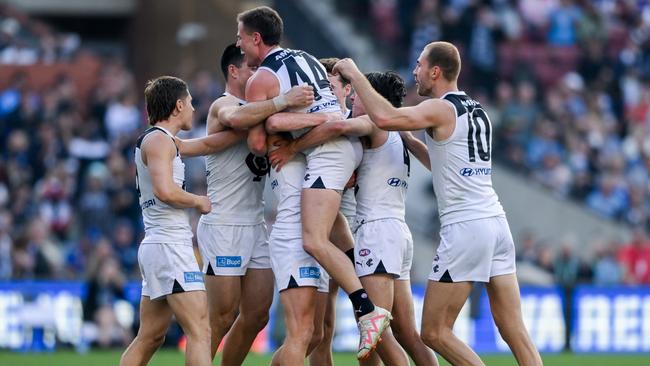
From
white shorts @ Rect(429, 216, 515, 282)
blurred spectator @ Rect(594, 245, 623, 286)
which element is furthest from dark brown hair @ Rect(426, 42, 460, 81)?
blurred spectator @ Rect(594, 245, 623, 286)

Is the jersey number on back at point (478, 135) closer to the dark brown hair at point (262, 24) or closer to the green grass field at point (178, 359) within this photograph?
the dark brown hair at point (262, 24)

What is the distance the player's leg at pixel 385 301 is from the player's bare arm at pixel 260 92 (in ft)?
4.55

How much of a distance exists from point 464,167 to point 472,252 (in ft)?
2.26

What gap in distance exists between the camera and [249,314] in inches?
452

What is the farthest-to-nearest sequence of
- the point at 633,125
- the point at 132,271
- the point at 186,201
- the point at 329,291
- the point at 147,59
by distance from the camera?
1. the point at 147,59
2. the point at 633,125
3. the point at 132,271
4. the point at 329,291
5. the point at 186,201

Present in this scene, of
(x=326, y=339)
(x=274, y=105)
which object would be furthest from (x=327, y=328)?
(x=274, y=105)

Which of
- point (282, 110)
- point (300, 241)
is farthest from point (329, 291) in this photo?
point (282, 110)

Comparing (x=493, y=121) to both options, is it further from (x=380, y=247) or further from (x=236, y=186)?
(x=380, y=247)

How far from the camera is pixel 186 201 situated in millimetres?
10750

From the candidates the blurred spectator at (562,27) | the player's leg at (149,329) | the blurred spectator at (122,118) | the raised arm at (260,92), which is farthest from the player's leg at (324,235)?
the blurred spectator at (562,27)

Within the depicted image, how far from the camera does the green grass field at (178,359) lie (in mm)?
16953

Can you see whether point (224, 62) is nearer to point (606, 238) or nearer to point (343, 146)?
point (343, 146)

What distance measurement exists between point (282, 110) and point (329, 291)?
175 centimetres

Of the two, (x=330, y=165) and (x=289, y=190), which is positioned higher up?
(x=330, y=165)
